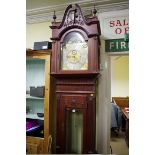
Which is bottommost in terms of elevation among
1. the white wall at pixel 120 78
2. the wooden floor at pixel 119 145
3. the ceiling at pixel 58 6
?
the wooden floor at pixel 119 145

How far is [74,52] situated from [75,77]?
311mm

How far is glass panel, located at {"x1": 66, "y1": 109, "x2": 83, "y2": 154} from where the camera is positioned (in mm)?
2312

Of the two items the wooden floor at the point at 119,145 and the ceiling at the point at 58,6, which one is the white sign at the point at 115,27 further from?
the wooden floor at the point at 119,145

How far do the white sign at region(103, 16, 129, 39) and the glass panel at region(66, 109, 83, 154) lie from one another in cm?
114

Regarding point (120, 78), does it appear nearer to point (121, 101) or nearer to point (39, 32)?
point (121, 101)

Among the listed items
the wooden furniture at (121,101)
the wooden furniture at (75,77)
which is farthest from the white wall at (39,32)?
the wooden furniture at (121,101)

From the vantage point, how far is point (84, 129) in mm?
2189

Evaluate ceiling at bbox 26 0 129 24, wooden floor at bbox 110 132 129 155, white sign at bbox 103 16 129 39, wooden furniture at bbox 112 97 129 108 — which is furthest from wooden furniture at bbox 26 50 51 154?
wooden furniture at bbox 112 97 129 108

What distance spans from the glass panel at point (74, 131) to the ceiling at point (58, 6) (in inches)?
56.3

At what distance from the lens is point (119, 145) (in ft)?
13.1

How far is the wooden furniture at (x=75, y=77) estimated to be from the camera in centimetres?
216

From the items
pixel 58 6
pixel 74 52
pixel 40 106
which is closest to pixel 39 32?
pixel 58 6

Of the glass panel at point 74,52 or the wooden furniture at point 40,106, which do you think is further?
the wooden furniture at point 40,106
